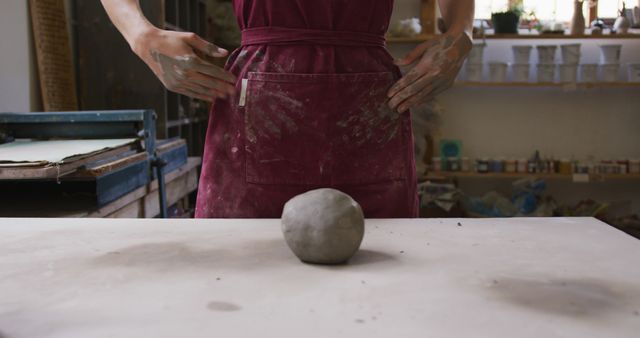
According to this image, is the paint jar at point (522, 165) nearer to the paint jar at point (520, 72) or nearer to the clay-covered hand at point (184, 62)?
the paint jar at point (520, 72)

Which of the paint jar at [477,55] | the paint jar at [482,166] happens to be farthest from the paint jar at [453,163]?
the paint jar at [477,55]

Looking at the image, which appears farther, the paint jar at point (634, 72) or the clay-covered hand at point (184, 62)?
the paint jar at point (634, 72)

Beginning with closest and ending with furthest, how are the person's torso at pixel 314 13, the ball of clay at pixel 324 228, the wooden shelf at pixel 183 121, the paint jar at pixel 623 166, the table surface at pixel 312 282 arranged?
the table surface at pixel 312 282
the ball of clay at pixel 324 228
the person's torso at pixel 314 13
the wooden shelf at pixel 183 121
the paint jar at pixel 623 166

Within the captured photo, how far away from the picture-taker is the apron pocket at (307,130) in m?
1.34

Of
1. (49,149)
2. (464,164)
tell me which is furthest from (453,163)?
(49,149)

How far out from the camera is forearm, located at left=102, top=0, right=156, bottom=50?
1274 mm

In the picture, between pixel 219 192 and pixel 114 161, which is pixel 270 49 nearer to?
pixel 219 192

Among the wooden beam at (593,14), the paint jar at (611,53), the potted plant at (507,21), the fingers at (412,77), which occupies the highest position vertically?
the wooden beam at (593,14)

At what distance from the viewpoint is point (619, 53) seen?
4.39 m

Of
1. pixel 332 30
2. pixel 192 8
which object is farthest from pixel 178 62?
pixel 192 8

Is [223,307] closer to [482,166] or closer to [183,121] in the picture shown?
[183,121]

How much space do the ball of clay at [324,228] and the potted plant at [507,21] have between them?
3808 millimetres

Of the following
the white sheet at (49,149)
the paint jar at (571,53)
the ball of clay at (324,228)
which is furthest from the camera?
the paint jar at (571,53)

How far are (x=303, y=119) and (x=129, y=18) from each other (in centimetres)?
41
